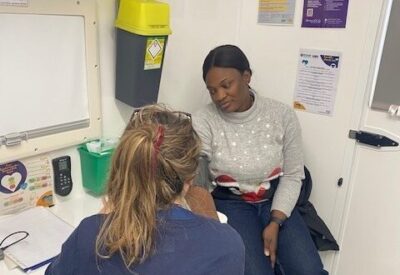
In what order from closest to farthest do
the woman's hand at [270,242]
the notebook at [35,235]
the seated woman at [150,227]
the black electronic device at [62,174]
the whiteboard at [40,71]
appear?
the seated woman at [150,227] < the notebook at [35,235] < the whiteboard at [40,71] < the woman's hand at [270,242] < the black electronic device at [62,174]

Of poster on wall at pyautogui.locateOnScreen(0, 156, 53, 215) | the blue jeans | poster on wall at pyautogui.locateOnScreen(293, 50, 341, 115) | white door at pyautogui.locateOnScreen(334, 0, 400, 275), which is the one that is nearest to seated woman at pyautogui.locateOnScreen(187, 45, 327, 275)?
the blue jeans

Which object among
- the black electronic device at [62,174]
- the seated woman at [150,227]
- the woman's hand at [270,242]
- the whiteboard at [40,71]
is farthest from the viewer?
the black electronic device at [62,174]

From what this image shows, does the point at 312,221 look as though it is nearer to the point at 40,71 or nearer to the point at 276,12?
the point at 276,12

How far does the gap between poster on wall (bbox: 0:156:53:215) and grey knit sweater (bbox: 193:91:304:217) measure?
63 cm

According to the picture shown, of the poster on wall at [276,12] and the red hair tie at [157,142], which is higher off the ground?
the poster on wall at [276,12]

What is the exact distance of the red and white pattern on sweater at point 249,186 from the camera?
1.53 m

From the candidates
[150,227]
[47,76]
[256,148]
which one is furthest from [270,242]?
[47,76]

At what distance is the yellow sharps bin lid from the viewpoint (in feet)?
4.76

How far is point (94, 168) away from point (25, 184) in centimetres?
26

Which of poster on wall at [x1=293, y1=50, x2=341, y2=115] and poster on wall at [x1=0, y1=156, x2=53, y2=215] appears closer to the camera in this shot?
poster on wall at [x1=0, y1=156, x2=53, y2=215]

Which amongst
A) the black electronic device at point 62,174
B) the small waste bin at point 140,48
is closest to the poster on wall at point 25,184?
the black electronic device at point 62,174

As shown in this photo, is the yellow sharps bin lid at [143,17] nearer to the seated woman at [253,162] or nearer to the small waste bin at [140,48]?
the small waste bin at [140,48]

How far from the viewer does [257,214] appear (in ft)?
5.07

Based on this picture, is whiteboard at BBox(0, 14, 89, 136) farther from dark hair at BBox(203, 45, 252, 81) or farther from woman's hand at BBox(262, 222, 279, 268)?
woman's hand at BBox(262, 222, 279, 268)
